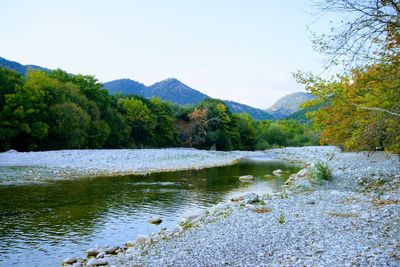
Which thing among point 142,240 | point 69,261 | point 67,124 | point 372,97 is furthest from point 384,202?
point 67,124

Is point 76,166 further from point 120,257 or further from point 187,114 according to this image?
point 187,114

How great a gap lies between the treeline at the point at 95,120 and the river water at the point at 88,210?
11.7 meters

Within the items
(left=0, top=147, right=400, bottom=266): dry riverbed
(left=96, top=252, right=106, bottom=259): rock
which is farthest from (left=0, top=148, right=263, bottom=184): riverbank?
(left=0, top=147, right=400, bottom=266): dry riverbed

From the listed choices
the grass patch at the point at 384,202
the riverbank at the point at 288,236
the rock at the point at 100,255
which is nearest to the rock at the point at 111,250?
the rock at the point at 100,255

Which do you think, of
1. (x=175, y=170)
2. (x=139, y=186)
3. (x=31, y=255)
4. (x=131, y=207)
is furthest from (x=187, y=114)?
(x=31, y=255)

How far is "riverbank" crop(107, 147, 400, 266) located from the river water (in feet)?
7.62

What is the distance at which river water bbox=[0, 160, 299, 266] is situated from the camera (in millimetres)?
12586

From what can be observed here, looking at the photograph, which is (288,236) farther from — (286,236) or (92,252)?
(92,252)

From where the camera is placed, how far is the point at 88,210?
58.6 feet

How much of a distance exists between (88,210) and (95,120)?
4316 centimetres

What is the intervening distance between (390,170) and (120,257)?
17.9 meters

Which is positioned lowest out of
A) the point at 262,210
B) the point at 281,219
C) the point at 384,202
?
the point at 262,210

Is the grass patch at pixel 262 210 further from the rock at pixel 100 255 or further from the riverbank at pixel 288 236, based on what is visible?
the rock at pixel 100 255

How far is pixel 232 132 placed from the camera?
9669 cm
